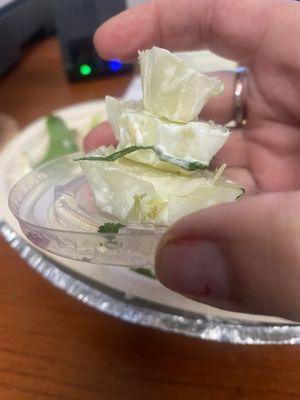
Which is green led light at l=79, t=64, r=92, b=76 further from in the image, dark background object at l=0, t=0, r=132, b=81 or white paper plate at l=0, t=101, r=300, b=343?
white paper plate at l=0, t=101, r=300, b=343

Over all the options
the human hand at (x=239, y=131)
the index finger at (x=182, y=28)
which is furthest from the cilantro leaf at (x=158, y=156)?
the index finger at (x=182, y=28)

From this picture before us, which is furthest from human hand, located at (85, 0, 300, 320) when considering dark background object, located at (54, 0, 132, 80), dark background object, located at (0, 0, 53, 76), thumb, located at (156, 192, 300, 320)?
dark background object, located at (0, 0, 53, 76)

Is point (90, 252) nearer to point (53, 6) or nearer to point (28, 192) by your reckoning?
point (28, 192)

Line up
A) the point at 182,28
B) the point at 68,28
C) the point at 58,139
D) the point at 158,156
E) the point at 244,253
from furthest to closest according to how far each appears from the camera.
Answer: the point at 68,28 → the point at 58,139 → the point at 182,28 → the point at 158,156 → the point at 244,253

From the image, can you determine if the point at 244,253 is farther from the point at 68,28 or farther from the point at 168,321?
the point at 68,28

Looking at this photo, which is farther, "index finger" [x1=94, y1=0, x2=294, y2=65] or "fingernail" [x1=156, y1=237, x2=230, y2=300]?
"index finger" [x1=94, y1=0, x2=294, y2=65]

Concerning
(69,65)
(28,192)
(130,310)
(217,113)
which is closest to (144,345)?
(130,310)

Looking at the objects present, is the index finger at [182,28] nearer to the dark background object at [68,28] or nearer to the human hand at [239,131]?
the human hand at [239,131]

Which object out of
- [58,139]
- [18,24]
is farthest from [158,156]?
[18,24]
